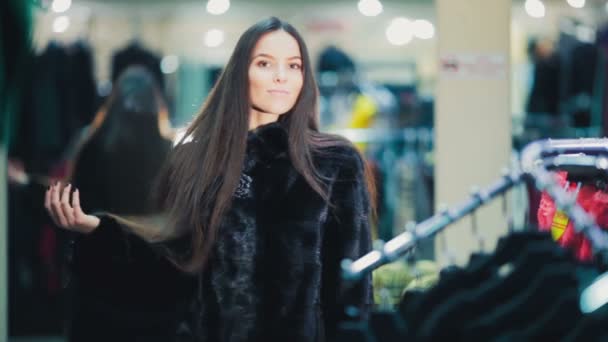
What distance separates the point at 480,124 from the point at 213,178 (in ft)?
7.77

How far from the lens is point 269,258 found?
3.36 metres

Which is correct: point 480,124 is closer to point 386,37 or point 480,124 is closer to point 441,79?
point 441,79

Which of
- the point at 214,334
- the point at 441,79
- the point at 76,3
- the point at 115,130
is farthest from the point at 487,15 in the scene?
the point at 76,3

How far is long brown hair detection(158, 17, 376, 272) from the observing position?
339 cm

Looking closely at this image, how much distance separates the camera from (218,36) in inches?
383

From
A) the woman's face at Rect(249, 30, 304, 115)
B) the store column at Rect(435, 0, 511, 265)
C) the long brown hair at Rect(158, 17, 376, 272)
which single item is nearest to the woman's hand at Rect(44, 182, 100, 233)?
the long brown hair at Rect(158, 17, 376, 272)

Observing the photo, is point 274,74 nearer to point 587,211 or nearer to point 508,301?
point 587,211

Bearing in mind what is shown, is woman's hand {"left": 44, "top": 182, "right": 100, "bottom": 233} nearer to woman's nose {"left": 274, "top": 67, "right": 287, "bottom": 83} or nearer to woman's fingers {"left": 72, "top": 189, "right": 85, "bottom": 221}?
woman's fingers {"left": 72, "top": 189, "right": 85, "bottom": 221}

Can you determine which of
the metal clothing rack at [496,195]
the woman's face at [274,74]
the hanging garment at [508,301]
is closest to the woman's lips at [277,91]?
→ the woman's face at [274,74]

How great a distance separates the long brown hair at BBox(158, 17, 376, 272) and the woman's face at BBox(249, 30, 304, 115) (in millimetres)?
18

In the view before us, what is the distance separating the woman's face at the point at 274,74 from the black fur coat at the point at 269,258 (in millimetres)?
74

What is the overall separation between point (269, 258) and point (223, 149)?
0.35 m

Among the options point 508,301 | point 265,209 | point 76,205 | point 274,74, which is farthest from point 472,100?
point 508,301

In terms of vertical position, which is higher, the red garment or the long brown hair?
the long brown hair
